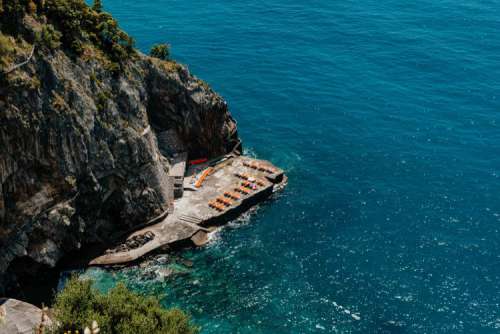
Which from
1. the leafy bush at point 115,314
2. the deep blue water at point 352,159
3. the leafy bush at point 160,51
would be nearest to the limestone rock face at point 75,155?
the leafy bush at point 160,51

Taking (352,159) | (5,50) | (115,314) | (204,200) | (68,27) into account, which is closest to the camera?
(115,314)

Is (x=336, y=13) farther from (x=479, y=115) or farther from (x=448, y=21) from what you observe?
(x=479, y=115)

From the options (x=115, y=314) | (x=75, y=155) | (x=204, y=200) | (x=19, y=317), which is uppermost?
(x=75, y=155)

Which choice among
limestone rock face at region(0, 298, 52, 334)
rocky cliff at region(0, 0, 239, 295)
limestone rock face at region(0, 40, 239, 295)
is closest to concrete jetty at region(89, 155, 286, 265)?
rocky cliff at region(0, 0, 239, 295)

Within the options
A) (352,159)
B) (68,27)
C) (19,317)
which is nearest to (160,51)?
(68,27)

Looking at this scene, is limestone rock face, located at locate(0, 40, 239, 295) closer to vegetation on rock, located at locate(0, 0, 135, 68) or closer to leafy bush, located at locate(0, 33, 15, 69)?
leafy bush, located at locate(0, 33, 15, 69)

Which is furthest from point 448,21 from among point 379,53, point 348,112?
point 348,112

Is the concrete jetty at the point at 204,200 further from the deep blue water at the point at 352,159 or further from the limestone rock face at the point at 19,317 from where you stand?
the limestone rock face at the point at 19,317

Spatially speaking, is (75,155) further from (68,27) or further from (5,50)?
(68,27)
